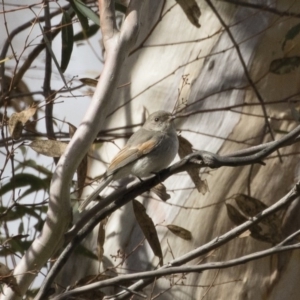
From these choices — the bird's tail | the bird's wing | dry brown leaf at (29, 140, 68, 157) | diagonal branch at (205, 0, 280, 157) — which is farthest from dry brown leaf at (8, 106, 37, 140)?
diagonal branch at (205, 0, 280, 157)

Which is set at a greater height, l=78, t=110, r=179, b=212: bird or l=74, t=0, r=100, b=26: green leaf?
l=74, t=0, r=100, b=26: green leaf

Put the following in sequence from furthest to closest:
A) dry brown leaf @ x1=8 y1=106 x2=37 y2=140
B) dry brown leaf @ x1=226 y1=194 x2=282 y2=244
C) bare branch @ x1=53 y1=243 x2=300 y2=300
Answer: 1. dry brown leaf @ x1=226 y1=194 x2=282 y2=244
2. dry brown leaf @ x1=8 y1=106 x2=37 y2=140
3. bare branch @ x1=53 y1=243 x2=300 y2=300

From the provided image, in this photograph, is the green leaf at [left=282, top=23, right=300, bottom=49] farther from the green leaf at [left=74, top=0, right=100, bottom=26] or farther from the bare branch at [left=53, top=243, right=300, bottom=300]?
the bare branch at [left=53, top=243, right=300, bottom=300]

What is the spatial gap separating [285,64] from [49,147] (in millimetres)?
1048

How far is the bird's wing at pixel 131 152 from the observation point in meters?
2.36

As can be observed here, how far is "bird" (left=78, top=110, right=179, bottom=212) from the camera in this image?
2432 mm

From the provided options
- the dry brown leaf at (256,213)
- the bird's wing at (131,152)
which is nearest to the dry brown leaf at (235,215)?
the dry brown leaf at (256,213)

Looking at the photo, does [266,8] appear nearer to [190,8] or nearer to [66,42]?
[190,8]

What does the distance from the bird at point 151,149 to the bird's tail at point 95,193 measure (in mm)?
67

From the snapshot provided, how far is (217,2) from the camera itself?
2748 millimetres

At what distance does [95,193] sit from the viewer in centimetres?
221

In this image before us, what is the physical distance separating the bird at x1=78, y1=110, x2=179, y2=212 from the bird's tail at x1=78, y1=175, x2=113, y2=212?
0.07 meters

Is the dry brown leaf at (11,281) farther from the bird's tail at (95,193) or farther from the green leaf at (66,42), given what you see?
the green leaf at (66,42)

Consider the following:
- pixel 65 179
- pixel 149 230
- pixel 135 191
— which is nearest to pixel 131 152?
pixel 149 230
